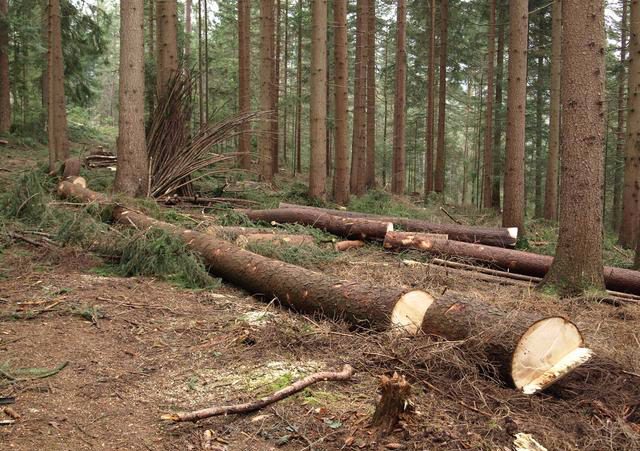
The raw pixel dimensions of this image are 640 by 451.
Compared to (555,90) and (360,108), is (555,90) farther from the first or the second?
(360,108)

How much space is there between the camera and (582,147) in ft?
20.3

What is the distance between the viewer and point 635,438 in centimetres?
278

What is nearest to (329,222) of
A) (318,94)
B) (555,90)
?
(318,94)

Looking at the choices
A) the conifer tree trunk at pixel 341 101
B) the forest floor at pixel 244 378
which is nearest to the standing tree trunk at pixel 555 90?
the conifer tree trunk at pixel 341 101

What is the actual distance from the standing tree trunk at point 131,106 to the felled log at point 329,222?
228 centimetres

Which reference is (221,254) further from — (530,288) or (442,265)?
(530,288)

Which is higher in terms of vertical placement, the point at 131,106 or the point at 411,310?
the point at 131,106

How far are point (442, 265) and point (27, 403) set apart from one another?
20.6 feet

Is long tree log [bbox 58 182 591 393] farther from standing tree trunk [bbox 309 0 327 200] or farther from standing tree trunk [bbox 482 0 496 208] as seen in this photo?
standing tree trunk [bbox 482 0 496 208]

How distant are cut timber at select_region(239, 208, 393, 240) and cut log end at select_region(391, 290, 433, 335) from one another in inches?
195

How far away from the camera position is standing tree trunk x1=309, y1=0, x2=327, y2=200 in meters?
12.1

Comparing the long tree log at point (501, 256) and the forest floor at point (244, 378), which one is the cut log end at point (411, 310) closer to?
the forest floor at point (244, 378)

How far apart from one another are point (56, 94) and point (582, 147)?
1536 centimetres

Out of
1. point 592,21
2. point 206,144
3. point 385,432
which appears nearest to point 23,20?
point 206,144
